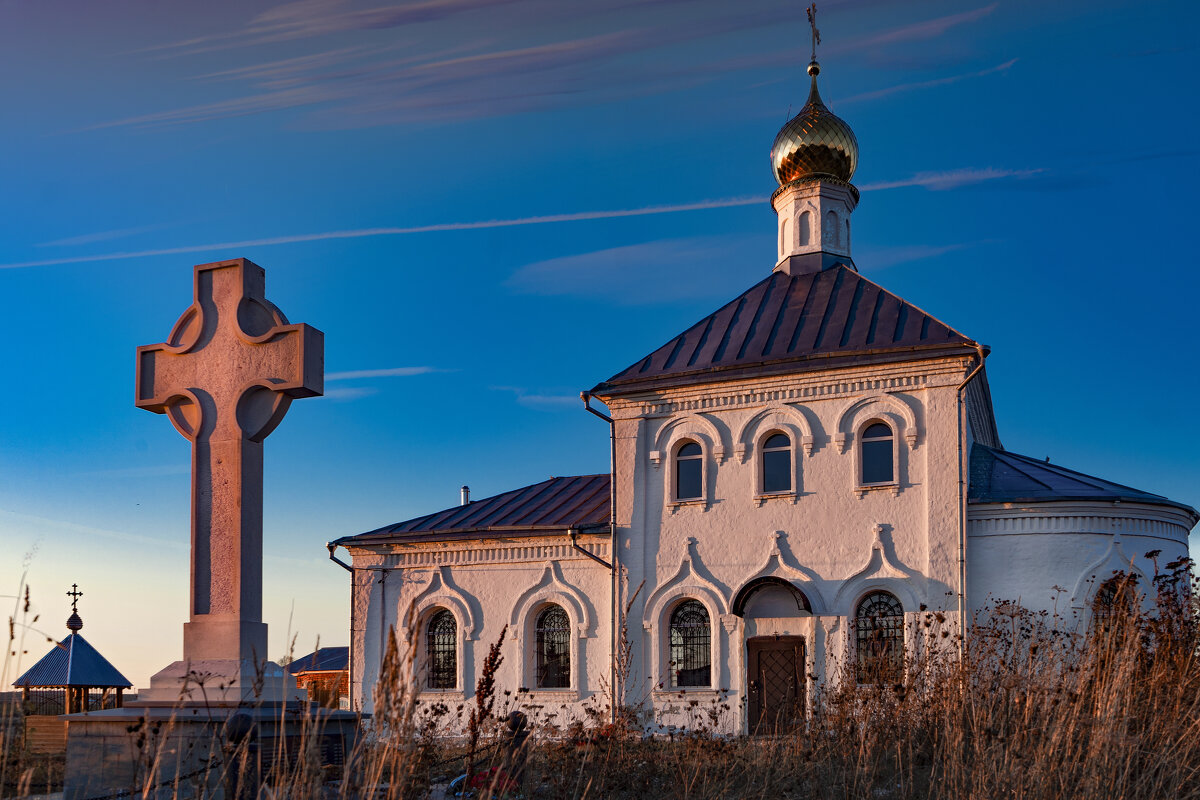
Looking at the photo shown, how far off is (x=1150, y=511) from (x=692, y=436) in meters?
6.89

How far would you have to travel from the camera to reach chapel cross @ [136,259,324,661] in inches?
323

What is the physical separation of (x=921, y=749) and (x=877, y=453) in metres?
9.99

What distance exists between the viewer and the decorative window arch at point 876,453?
17594 mm

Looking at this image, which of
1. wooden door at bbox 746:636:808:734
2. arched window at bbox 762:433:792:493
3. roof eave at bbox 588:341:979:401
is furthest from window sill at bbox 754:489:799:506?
wooden door at bbox 746:636:808:734

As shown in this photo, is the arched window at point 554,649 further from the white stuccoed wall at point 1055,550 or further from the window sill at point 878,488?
the white stuccoed wall at point 1055,550

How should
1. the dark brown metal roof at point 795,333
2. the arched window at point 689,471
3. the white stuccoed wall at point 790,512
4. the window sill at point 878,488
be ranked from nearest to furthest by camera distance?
the white stuccoed wall at point 790,512 → the window sill at point 878,488 → the dark brown metal roof at point 795,333 → the arched window at point 689,471

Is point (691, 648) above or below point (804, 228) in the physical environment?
below

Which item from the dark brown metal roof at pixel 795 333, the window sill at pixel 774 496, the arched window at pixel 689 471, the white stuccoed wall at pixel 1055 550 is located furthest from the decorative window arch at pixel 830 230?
the white stuccoed wall at pixel 1055 550

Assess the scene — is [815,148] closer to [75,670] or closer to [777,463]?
[777,463]

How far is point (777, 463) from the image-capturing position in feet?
60.2

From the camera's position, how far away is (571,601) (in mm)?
19500

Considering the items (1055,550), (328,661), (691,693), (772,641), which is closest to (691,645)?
(691,693)

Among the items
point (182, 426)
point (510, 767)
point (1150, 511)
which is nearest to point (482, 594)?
point (1150, 511)

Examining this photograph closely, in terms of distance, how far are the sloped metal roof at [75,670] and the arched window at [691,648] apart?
1146cm
